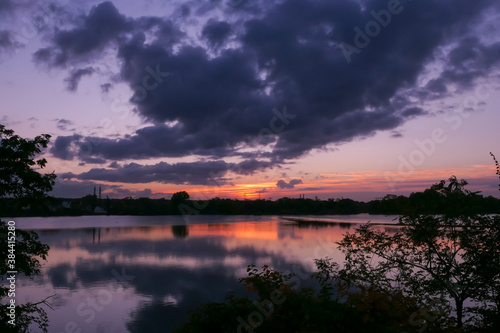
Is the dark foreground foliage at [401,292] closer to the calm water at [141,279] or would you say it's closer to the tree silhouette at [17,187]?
the calm water at [141,279]

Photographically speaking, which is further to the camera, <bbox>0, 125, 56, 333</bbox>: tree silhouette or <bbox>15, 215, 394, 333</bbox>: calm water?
<bbox>15, 215, 394, 333</bbox>: calm water

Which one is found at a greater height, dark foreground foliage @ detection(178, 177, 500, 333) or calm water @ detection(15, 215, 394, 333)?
dark foreground foliage @ detection(178, 177, 500, 333)

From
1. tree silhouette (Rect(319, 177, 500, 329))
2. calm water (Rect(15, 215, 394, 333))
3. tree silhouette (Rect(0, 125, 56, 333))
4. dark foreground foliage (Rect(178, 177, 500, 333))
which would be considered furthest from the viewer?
calm water (Rect(15, 215, 394, 333))

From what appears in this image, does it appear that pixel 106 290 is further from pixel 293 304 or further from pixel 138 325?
pixel 293 304

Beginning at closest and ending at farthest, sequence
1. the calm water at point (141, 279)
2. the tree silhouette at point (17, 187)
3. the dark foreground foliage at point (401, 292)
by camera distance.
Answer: the dark foreground foliage at point (401, 292), the tree silhouette at point (17, 187), the calm water at point (141, 279)

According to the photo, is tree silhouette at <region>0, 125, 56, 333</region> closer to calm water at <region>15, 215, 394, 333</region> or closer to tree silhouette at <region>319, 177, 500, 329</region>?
calm water at <region>15, 215, 394, 333</region>

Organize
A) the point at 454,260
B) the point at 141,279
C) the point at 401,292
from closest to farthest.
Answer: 1. the point at 401,292
2. the point at 454,260
3. the point at 141,279

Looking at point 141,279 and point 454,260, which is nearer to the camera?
point 454,260

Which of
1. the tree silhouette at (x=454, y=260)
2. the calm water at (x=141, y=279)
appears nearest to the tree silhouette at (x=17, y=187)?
the calm water at (x=141, y=279)

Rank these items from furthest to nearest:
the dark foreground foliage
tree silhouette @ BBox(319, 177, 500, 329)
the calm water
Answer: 1. the calm water
2. tree silhouette @ BBox(319, 177, 500, 329)
3. the dark foreground foliage

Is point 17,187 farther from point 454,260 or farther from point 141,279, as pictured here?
point 141,279

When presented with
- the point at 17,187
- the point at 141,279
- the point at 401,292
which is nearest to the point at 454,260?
the point at 401,292

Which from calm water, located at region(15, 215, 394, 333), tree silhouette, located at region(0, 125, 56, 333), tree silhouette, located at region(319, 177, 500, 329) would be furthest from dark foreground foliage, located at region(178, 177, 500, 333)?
tree silhouette, located at region(0, 125, 56, 333)

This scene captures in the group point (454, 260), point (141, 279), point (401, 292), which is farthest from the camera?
point (141, 279)
